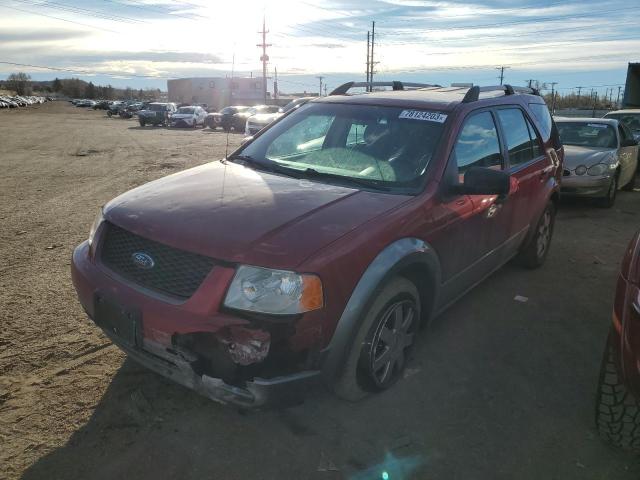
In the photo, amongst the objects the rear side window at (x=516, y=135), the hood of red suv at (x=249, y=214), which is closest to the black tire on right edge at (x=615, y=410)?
the hood of red suv at (x=249, y=214)

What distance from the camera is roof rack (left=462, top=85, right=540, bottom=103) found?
3696 mm

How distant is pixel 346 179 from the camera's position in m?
3.21

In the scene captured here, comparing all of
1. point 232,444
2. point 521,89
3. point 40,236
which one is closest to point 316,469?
point 232,444

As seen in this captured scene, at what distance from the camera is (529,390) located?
314 cm

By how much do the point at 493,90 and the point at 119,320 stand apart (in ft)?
11.6

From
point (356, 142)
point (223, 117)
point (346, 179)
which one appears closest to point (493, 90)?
point (356, 142)

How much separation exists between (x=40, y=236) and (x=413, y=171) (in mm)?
4743

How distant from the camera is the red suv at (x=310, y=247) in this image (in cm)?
230

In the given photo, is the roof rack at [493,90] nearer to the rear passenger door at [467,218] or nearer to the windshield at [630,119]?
the rear passenger door at [467,218]

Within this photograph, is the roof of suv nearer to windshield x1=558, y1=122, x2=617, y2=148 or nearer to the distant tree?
windshield x1=558, y1=122, x2=617, y2=148

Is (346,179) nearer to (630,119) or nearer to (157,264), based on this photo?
(157,264)

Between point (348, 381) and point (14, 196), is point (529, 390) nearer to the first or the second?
point (348, 381)

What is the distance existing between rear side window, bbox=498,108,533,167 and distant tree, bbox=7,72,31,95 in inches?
5350

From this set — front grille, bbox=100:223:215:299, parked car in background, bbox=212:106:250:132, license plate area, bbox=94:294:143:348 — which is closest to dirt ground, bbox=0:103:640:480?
license plate area, bbox=94:294:143:348
